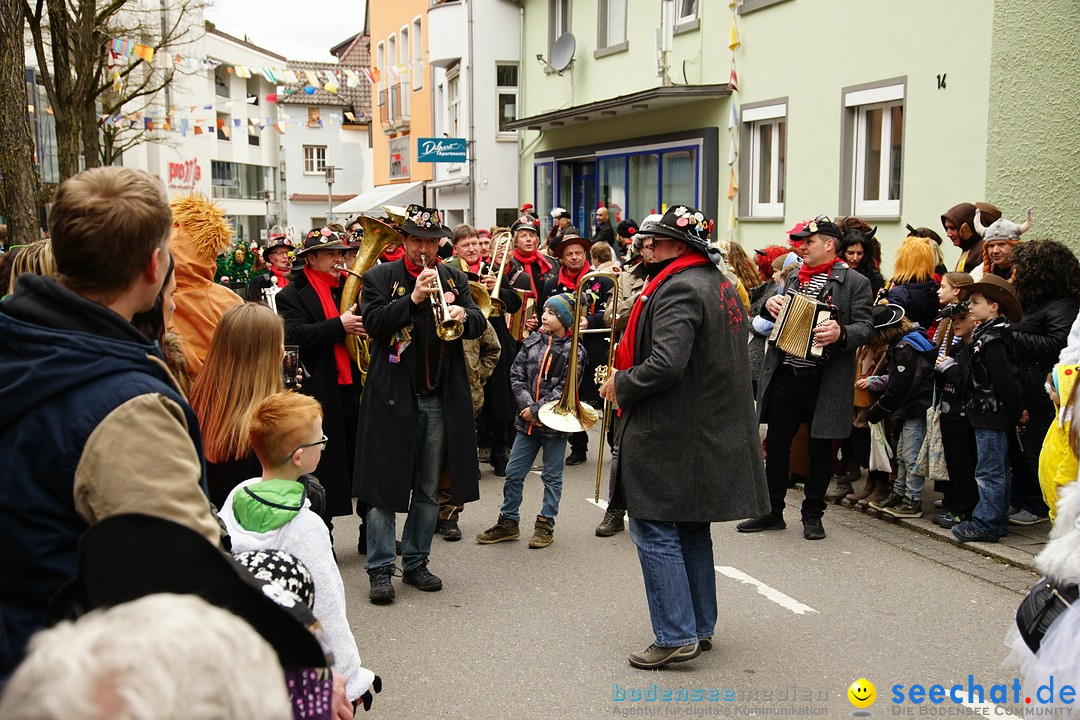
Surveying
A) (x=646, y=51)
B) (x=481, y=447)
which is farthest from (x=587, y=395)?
(x=646, y=51)

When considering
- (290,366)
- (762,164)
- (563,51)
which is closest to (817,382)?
(290,366)

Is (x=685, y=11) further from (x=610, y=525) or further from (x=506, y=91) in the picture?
(x=610, y=525)

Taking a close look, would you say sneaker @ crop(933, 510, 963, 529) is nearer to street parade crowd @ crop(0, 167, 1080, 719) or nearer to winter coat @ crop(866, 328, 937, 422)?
street parade crowd @ crop(0, 167, 1080, 719)

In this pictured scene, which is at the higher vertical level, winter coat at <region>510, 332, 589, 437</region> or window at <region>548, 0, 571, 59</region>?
window at <region>548, 0, 571, 59</region>

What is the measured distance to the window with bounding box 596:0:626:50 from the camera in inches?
759

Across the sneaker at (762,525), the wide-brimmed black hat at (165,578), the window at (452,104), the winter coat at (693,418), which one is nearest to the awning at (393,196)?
the window at (452,104)

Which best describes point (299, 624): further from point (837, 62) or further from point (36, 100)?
point (36, 100)

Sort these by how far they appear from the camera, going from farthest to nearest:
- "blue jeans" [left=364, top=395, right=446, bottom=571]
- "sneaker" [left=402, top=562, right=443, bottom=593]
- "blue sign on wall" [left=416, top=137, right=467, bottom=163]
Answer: "blue sign on wall" [left=416, top=137, right=467, bottom=163] < "sneaker" [left=402, top=562, right=443, bottom=593] < "blue jeans" [left=364, top=395, right=446, bottom=571]

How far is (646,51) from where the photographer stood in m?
18.1

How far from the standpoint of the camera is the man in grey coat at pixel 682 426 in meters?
4.96

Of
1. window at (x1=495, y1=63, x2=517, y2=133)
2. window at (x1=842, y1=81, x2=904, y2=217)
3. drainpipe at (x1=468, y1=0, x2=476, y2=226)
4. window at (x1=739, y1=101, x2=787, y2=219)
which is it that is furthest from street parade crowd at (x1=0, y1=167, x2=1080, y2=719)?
window at (x1=495, y1=63, x2=517, y2=133)

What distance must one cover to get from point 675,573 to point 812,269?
10.7 ft

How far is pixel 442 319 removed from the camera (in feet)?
19.6

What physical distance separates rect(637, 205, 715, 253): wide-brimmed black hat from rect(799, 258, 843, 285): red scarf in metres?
2.70
